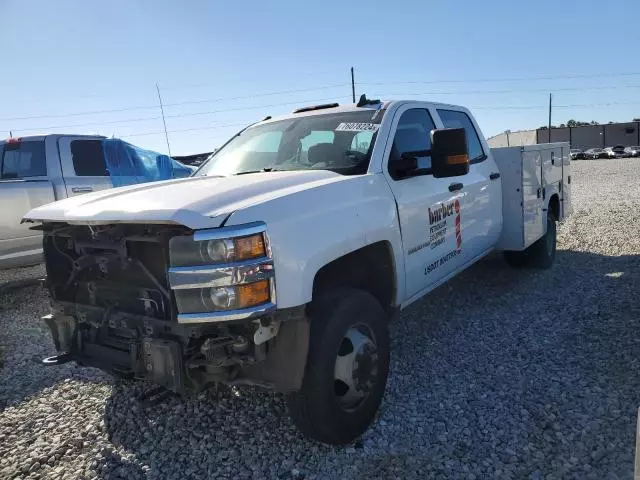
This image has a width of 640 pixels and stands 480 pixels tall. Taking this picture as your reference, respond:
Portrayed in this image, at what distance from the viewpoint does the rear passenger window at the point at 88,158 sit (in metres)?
6.79

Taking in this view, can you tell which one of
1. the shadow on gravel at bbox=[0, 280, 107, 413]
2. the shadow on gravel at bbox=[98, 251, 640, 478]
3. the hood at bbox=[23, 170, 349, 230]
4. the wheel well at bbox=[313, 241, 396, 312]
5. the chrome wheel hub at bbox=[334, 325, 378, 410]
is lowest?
the shadow on gravel at bbox=[98, 251, 640, 478]

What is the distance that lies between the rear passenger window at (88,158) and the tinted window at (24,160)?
0.38 metres

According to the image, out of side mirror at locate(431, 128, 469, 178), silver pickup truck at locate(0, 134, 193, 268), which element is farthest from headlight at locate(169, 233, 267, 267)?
silver pickup truck at locate(0, 134, 193, 268)

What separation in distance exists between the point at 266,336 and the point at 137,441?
4.31 feet

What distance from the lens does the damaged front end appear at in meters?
2.35

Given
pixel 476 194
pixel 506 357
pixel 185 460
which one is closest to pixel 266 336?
pixel 185 460

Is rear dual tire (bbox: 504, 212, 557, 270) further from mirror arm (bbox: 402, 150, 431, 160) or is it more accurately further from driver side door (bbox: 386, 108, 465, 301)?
mirror arm (bbox: 402, 150, 431, 160)

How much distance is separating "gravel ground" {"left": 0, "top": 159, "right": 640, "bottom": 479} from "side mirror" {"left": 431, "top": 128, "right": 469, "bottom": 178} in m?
1.50

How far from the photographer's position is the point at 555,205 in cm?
681

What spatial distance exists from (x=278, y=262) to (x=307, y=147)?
164cm

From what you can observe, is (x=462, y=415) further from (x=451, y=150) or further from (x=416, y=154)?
(x=416, y=154)

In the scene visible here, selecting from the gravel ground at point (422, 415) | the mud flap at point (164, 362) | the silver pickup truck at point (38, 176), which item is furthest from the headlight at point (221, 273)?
the silver pickup truck at point (38, 176)

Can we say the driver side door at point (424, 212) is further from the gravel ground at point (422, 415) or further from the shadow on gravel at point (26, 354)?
the shadow on gravel at point (26, 354)

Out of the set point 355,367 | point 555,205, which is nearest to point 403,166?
point 355,367
